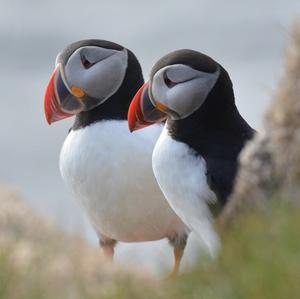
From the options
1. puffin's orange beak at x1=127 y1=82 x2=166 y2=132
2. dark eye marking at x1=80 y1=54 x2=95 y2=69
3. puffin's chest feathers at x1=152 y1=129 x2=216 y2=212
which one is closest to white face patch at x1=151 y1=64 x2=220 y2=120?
puffin's orange beak at x1=127 y1=82 x2=166 y2=132

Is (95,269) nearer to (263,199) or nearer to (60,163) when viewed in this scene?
(263,199)

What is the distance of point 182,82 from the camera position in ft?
36.9

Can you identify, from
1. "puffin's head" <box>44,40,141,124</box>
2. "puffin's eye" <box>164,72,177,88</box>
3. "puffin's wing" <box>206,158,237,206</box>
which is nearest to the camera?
"puffin's wing" <box>206,158,237,206</box>

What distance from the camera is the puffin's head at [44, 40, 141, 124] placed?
13031 mm

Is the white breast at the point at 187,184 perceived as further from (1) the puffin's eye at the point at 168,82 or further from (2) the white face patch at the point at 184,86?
(1) the puffin's eye at the point at 168,82

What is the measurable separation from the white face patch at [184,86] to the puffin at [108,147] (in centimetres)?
145

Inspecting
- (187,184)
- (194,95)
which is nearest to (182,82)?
(194,95)

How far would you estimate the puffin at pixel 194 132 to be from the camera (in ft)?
33.4

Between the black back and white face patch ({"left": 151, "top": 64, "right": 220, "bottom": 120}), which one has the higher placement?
white face patch ({"left": 151, "top": 64, "right": 220, "bottom": 120})

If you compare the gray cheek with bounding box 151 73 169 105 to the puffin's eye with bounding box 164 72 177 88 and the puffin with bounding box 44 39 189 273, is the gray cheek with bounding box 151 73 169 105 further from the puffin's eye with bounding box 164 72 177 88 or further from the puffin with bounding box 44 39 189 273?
the puffin with bounding box 44 39 189 273

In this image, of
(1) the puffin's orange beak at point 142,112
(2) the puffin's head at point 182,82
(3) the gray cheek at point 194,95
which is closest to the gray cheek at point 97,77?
(1) the puffin's orange beak at point 142,112

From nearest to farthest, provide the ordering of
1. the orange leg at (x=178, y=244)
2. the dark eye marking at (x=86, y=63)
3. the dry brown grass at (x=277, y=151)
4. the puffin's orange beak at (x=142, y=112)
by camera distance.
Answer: the dry brown grass at (x=277, y=151)
the puffin's orange beak at (x=142, y=112)
the orange leg at (x=178, y=244)
the dark eye marking at (x=86, y=63)

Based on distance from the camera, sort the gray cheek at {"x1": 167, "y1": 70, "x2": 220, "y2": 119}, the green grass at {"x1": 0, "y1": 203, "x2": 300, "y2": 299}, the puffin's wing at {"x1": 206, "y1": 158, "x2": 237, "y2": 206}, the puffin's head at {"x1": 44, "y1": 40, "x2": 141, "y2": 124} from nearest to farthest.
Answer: the green grass at {"x1": 0, "y1": 203, "x2": 300, "y2": 299}
the puffin's wing at {"x1": 206, "y1": 158, "x2": 237, "y2": 206}
the gray cheek at {"x1": 167, "y1": 70, "x2": 220, "y2": 119}
the puffin's head at {"x1": 44, "y1": 40, "x2": 141, "y2": 124}

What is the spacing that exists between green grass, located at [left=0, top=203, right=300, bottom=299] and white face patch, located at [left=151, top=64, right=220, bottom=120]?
4.10 metres
